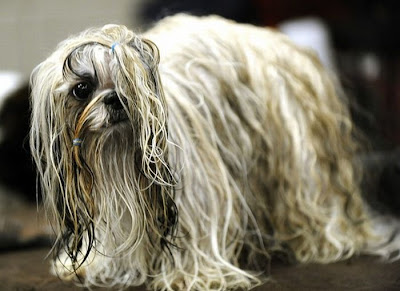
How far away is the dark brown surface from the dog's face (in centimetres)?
23

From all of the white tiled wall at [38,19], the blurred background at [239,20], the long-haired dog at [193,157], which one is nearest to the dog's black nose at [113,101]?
the long-haired dog at [193,157]

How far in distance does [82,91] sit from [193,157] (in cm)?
34

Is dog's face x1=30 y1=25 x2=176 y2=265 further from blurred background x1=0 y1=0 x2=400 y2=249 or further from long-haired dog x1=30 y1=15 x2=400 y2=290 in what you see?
blurred background x1=0 y1=0 x2=400 y2=249

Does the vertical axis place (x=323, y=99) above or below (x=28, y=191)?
above

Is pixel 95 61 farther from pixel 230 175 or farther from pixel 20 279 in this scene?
pixel 20 279

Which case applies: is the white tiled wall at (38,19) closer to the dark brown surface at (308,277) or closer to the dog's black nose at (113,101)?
the dark brown surface at (308,277)

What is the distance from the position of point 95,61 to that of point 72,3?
149 cm

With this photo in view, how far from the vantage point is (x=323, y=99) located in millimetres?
1857

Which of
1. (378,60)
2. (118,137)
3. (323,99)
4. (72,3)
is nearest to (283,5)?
(378,60)

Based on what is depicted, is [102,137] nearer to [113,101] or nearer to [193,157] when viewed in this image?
[113,101]

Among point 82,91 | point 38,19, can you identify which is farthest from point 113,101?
point 38,19

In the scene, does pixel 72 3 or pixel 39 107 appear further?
pixel 72 3

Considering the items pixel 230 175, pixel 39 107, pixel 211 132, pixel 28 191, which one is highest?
pixel 39 107

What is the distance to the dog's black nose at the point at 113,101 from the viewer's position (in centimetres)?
130
